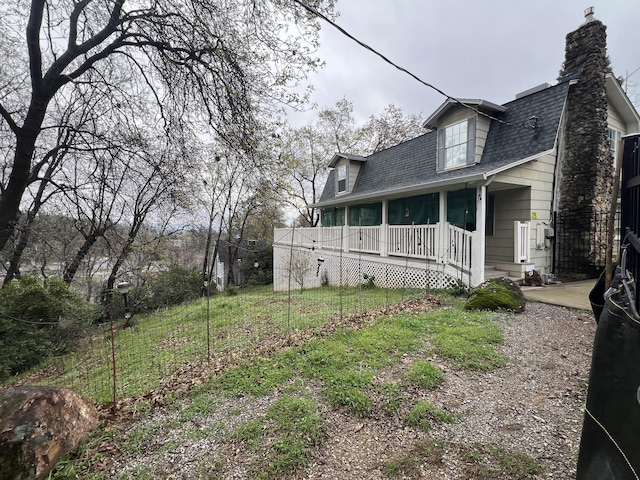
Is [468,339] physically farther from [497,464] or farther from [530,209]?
[530,209]

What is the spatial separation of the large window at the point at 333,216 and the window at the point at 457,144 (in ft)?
20.9

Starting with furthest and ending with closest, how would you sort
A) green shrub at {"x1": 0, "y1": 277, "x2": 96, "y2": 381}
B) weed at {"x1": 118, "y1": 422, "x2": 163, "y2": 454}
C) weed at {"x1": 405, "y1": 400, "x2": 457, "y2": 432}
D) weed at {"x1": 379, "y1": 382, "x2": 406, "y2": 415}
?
green shrub at {"x1": 0, "y1": 277, "x2": 96, "y2": 381}
weed at {"x1": 379, "y1": 382, "x2": 406, "y2": 415}
weed at {"x1": 405, "y1": 400, "x2": 457, "y2": 432}
weed at {"x1": 118, "y1": 422, "x2": 163, "y2": 454}

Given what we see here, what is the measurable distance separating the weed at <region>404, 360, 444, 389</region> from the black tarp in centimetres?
172

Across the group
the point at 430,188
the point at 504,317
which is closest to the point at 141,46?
the point at 430,188

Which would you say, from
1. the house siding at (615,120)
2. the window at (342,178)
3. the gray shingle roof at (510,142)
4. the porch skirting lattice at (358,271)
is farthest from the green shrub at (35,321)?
the house siding at (615,120)

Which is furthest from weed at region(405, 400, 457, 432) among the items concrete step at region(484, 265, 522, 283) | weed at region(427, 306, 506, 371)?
concrete step at region(484, 265, 522, 283)

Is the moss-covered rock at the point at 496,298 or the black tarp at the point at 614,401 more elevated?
the black tarp at the point at 614,401

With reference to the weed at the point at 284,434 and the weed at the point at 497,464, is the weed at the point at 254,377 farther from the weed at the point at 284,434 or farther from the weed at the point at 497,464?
the weed at the point at 497,464

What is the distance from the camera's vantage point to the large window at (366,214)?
12391mm

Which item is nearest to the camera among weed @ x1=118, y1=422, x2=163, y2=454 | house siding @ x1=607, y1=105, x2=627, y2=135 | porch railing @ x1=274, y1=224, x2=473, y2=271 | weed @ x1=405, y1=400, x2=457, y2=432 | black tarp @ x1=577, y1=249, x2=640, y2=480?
black tarp @ x1=577, y1=249, x2=640, y2=480

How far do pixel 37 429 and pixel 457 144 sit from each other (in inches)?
401

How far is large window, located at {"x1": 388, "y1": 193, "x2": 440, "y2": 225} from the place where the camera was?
31.3 feet

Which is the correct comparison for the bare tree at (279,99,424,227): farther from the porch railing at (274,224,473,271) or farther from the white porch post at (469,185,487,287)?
the white porch post at (469,185,487,287)

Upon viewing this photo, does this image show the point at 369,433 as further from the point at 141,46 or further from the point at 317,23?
the point at 141,46
